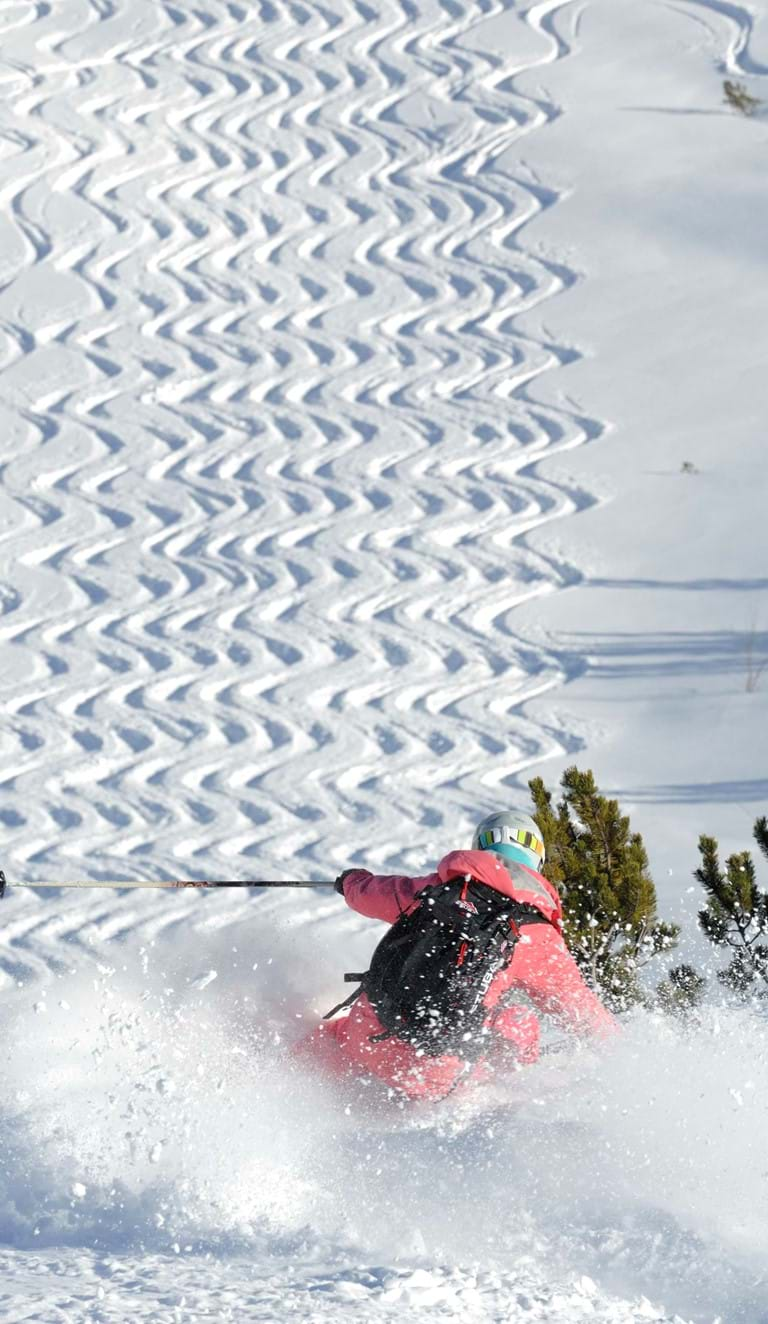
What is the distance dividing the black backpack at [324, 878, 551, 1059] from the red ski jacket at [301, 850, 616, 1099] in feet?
0.12

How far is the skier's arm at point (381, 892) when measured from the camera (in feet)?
15.1

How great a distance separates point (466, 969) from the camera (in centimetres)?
442

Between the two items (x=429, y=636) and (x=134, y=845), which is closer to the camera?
(x=134, y=845)

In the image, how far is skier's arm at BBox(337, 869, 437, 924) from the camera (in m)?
4.62

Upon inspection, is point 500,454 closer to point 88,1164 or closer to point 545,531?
point 545,531

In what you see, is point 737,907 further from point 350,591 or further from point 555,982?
point 350,591

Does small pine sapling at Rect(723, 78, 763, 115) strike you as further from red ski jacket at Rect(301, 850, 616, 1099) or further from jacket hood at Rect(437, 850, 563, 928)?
jacket hood at Rect(437, 850, 563, 928)

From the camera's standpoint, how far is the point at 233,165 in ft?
47.7

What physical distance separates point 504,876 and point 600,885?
110 centimetres

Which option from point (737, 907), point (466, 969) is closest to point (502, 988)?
point (466, 969)

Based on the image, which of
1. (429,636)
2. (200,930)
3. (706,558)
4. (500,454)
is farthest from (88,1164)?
(500,454)

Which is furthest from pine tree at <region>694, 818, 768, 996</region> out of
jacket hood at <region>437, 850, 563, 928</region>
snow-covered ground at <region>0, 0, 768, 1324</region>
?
jacket hood at <region>437, 850, 563, 928</region>

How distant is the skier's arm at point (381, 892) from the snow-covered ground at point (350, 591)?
498mm

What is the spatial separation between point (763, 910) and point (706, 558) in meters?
5.00
